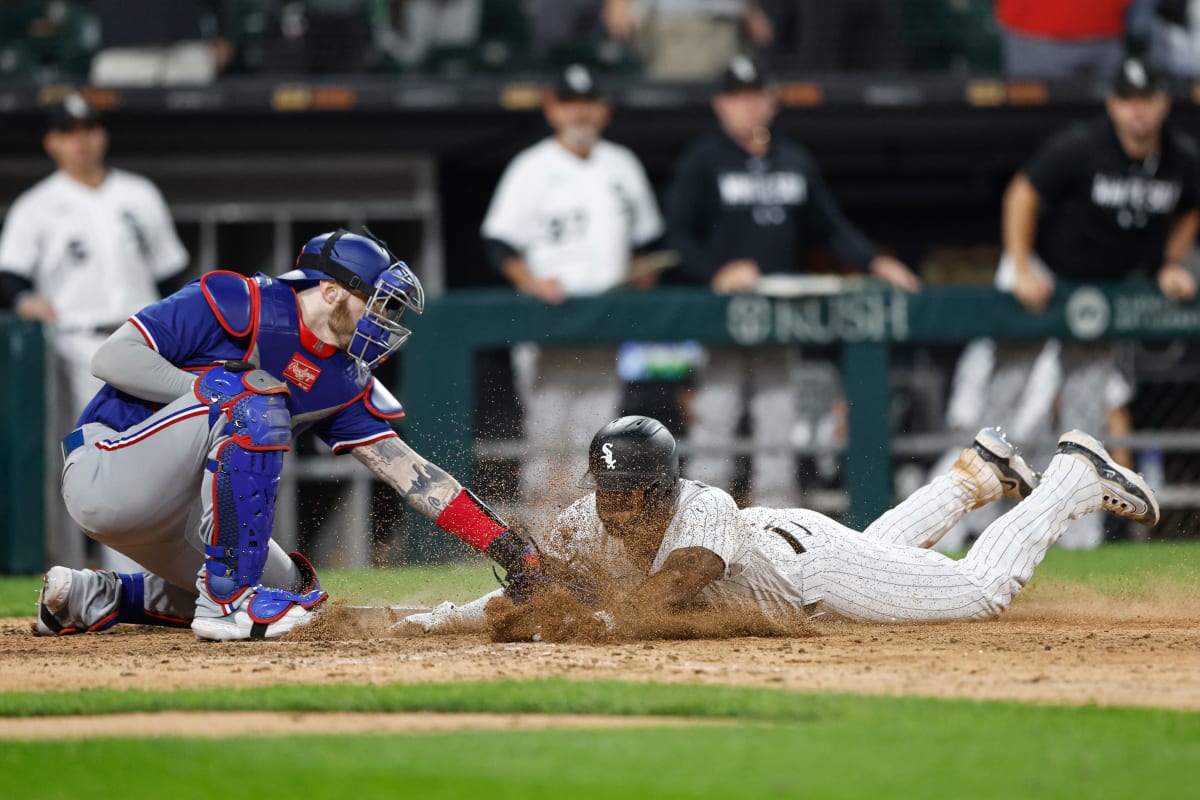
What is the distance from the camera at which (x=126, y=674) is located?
4652 millimetres

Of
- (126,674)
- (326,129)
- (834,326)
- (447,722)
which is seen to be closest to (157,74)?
(326,129)

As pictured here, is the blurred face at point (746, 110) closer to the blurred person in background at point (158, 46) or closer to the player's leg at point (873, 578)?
the blurred person in background at point (158, 46)

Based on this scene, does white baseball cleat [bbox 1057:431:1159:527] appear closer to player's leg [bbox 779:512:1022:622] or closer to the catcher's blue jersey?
player's leg [bbox 779:512:1022:622]

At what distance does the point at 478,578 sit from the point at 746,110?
151 inches

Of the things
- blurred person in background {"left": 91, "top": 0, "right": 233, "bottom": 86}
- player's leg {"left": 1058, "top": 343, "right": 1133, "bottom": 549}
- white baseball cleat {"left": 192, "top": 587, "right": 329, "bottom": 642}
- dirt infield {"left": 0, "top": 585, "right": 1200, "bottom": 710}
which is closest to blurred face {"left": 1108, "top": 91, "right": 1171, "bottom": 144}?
player's leg {"left": 1058, "top": 343, "right": 1133, "bottom": 549}

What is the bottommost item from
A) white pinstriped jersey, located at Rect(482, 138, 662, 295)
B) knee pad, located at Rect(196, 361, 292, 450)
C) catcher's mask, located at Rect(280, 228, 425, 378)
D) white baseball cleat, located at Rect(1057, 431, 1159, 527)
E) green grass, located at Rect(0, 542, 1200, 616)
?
green grass, located at Rect(0, 542, 1200, 616)

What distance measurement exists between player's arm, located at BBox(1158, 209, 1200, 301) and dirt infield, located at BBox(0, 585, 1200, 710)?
3.59m

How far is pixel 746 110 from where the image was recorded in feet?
30.6

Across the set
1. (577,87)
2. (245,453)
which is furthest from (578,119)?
(245,453)

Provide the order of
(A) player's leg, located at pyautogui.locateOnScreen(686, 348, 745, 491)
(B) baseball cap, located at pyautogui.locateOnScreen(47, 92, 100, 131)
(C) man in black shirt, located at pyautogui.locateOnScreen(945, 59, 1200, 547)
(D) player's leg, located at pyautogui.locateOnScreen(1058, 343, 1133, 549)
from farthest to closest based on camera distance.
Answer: (B) baseball cap, located at pyautogui.locateOnScreen(47, 92, 100, 131), (C) man in black shirt, located at pyautogui.locateOnScreen(945, 59, 1200, 547), (D) player's leg, located at pyautogui.locateOnScreen(1058, 343, 1133, 549), (A) player's leg, located at pyautogui.locateOnScreen(686, 348, 745, 491)

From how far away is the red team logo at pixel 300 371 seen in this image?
535 centimetres

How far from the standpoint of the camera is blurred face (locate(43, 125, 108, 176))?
369 inches

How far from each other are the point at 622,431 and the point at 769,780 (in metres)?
1.96

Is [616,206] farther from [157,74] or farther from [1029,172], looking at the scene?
[157,74]
